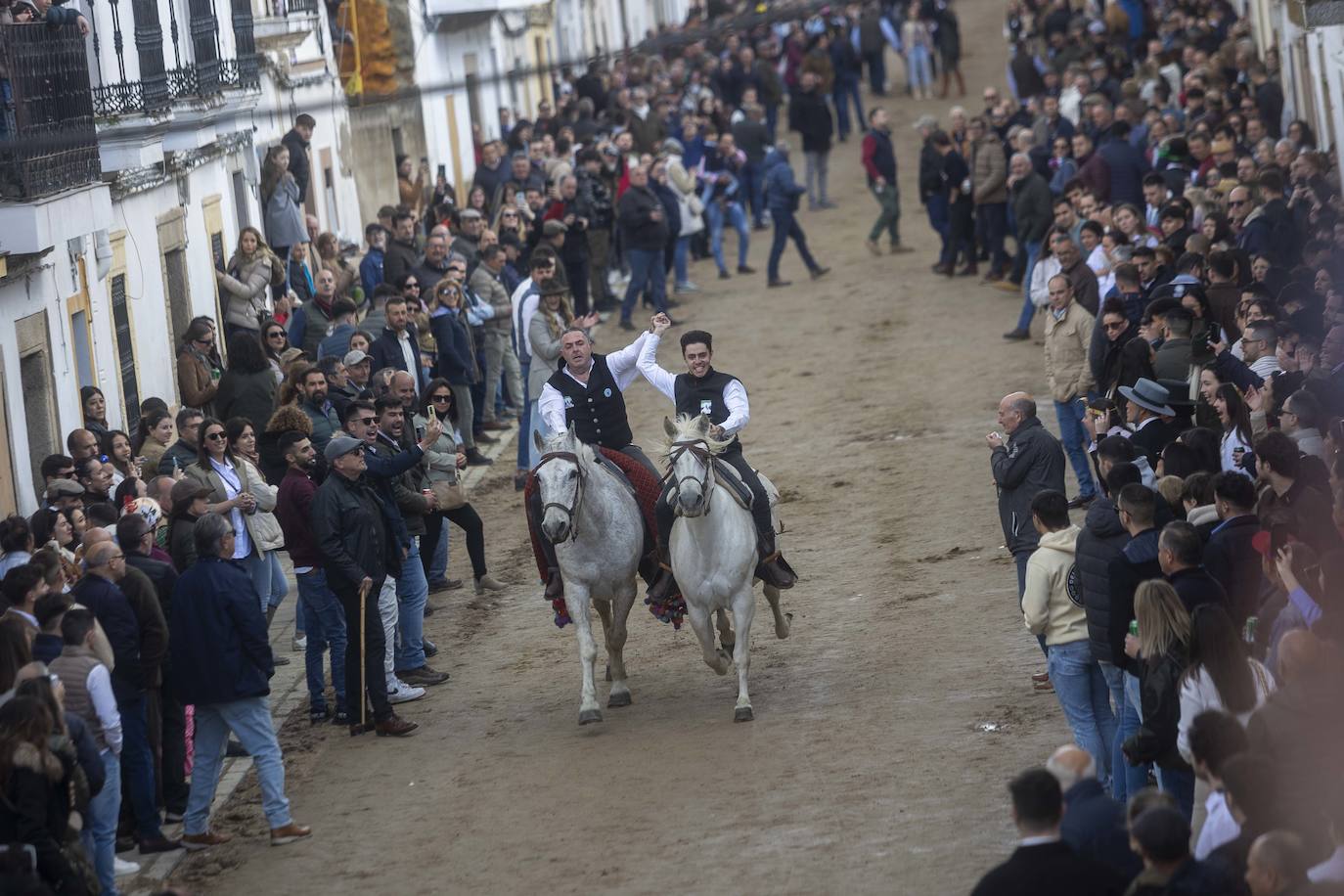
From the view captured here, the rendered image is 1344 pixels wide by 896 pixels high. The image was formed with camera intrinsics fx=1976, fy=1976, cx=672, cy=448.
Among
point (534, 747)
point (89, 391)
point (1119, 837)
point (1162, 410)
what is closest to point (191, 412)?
point (89, 391)

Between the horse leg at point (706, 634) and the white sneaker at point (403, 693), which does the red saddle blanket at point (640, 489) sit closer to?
the horse leg at point (706, 634)

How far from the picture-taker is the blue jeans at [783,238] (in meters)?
27.9

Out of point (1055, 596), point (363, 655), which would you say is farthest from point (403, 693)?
point (1055, 596)

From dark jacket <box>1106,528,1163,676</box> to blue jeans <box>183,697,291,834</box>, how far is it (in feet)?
14.7

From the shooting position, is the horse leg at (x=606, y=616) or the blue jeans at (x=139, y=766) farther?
the horse leg at (x=606, y=616)

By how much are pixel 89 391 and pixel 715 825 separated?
7.09m

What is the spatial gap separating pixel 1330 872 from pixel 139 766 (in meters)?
6.53

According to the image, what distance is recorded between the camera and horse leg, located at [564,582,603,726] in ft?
40.1

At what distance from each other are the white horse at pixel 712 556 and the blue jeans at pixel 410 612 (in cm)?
224

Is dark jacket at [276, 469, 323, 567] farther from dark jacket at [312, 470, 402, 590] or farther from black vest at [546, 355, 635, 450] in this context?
black vest at [546, 355, 635, 450]

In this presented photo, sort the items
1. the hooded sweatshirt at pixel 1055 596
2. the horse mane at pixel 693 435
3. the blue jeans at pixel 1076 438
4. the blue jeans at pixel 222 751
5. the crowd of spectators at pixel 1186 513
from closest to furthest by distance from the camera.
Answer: the crowd of spectators at pixel 1186 513
the hooded sweatshirt at pixel 1055 596
the blue jeans at pixel 222 751
the horse mane at pixel 693 435
the blue jeans at pixel 1076 438

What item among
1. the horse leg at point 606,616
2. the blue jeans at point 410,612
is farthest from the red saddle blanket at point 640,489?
the blue jeans at point 410,612

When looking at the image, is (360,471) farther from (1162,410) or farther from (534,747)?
(1162,410)

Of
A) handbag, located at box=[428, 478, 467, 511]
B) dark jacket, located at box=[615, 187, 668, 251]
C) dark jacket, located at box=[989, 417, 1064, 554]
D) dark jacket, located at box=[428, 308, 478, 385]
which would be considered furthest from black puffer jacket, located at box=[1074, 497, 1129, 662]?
dark jacket, located at box=[615, 187, 668, 251]
